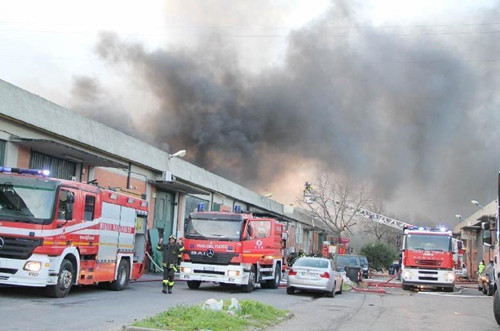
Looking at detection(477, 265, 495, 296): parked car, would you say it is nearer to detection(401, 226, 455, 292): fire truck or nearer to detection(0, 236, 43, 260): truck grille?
detection(401, 226, 455, 292): fire truck

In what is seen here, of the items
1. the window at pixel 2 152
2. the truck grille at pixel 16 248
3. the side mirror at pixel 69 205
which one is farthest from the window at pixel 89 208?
the window at pixel 2 152

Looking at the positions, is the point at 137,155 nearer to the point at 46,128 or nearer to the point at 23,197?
the point at 46,128

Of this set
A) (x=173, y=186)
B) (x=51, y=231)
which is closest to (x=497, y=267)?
(x=51, y=231)

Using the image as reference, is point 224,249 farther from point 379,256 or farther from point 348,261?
point 379,256

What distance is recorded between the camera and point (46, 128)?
59.5ft

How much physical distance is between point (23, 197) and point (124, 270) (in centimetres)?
484

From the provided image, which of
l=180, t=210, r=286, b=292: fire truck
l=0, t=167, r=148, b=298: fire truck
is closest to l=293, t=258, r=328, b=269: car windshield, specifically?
l=180, t=210, r=286, b=292: fire truck

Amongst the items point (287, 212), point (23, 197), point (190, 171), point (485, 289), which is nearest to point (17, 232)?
point (23, 197)

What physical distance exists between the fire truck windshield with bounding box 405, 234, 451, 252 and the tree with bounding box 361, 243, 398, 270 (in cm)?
2544

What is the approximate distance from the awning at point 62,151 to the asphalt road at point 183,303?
14.4 feet

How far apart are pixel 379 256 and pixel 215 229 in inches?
1352

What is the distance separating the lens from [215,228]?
60.5 ft

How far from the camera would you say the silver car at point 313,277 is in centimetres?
1842

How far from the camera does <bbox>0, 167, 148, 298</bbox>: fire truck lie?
12.3m
